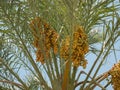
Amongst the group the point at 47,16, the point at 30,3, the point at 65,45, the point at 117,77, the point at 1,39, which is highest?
the point at 1,39

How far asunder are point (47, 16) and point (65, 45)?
57 centimetres

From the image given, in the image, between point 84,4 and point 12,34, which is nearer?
point 84,4

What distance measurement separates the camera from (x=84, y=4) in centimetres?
331

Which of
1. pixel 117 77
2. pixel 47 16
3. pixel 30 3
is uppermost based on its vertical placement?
pixel 47 16

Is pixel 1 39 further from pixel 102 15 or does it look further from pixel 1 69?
pixel 102 15

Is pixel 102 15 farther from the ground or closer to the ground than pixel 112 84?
farther from the ground

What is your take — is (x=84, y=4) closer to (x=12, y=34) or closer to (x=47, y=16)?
(x=47, y=16)

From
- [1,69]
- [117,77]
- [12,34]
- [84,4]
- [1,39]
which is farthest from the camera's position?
[1,69]

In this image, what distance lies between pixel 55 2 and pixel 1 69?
2.11 metres

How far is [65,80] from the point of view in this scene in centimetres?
326

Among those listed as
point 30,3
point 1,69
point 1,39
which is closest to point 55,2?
point 30,3

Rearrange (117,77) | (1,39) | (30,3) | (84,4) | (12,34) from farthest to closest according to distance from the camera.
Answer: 1. (1,39)
2. (12,34)
3. (84,4)
4. (117,77)
5. (30,3)

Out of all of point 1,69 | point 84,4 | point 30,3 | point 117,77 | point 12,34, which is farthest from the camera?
point 1,69

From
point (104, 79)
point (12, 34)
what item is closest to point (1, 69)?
point (12, 34)
